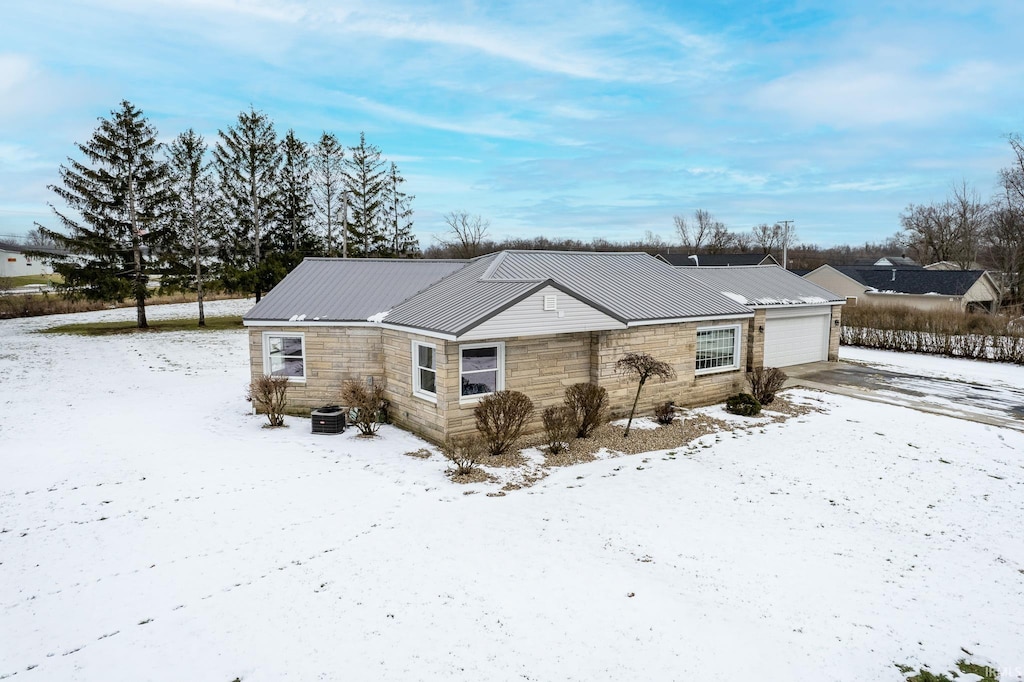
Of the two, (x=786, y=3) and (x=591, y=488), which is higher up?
(x=786, y=3)

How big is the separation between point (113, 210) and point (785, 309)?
3664 centimetres

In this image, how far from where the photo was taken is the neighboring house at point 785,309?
19.9 metres

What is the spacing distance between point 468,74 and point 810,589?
21.5 meters

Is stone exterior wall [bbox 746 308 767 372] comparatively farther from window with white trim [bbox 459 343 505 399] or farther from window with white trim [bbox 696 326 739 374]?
window with white trim [bbox 459 343 505 399]

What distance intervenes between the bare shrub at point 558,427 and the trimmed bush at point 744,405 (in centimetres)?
513

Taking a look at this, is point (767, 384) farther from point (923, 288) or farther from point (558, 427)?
point (923, 288)

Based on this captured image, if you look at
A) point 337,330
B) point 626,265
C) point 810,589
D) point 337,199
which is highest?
point 337,199

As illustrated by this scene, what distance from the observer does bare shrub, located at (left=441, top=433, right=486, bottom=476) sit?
977 cm

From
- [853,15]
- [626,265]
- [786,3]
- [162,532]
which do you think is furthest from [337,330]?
[853,15]

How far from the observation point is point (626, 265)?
17109mm

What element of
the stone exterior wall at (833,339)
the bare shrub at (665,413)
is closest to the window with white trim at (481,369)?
the bare shrub at (665,413)

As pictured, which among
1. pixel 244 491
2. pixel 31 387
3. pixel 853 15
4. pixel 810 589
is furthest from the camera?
pixel 31 387

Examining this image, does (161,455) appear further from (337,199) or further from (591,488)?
(337,199)

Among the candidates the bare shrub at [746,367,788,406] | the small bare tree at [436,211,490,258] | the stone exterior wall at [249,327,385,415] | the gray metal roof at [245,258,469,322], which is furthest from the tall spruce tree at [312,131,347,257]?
the bare shrub at [746,367,788,406]
